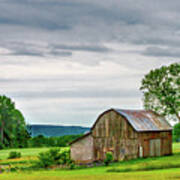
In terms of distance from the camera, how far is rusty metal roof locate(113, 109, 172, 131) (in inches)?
2438

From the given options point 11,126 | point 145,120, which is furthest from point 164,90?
point 11,126

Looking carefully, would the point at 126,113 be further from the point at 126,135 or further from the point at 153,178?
the point at 153,178

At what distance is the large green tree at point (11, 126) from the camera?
117 meters

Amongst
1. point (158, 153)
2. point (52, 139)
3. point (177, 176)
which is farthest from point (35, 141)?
point (177, 176)

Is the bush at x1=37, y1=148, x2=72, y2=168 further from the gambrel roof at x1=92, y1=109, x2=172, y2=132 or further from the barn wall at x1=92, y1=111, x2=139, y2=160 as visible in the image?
the gambrel roof at x1=92, y1=109, x2=172, y2=132

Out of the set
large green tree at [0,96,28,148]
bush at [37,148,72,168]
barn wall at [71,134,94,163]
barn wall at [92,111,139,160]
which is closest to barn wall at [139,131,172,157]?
barn wall at [92,111,139,160]

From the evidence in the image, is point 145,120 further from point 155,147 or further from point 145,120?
point 155,147

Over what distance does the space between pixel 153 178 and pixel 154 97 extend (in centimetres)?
3984

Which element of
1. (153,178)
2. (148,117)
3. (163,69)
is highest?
(163,69)

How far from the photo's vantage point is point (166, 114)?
72625 millimetres

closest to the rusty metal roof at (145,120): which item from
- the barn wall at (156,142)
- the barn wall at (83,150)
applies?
the barn wall at (156,142)

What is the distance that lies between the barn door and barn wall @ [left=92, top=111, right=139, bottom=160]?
2.96m

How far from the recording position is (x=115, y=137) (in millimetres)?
63281

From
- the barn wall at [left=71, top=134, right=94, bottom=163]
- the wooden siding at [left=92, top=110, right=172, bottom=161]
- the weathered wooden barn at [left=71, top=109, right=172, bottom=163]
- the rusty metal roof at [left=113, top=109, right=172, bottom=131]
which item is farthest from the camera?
the barn wall at [left=71, top=134, right=94, bottom=163]
